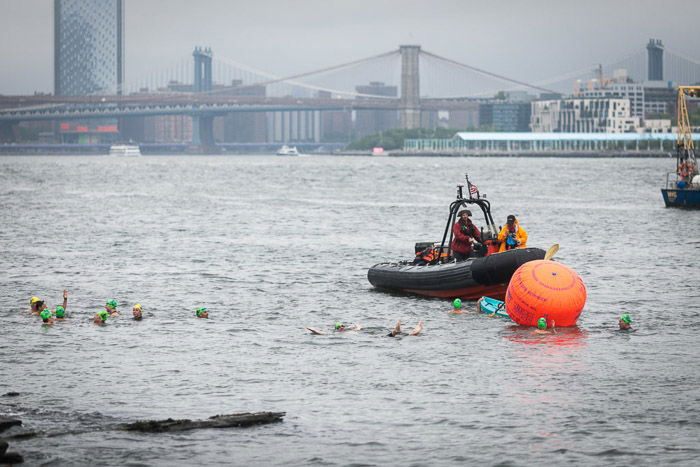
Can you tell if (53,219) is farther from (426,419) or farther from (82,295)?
(426,419)

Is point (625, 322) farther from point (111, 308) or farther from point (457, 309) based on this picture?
point (111, 308)

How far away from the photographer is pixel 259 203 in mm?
Answer: 76000

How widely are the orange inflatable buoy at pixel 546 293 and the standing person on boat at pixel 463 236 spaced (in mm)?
3151

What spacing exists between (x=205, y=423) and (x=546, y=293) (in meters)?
8.04

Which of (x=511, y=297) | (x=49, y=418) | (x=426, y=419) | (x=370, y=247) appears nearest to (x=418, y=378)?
(x=426, y=419)

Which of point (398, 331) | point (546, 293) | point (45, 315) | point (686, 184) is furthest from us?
point (686, 184)

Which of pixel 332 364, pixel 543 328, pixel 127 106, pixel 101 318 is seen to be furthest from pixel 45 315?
pixel 127 106

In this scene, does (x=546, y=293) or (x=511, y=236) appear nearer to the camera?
(x=546, y=293)

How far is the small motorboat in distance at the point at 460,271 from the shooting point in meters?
23.2

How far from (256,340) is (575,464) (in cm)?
900

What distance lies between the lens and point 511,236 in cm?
2411

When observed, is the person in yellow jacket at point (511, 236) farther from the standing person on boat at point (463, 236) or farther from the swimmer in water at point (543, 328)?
the swimmer in water at point (543, 328)

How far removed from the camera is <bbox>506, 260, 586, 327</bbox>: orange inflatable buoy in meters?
21.0

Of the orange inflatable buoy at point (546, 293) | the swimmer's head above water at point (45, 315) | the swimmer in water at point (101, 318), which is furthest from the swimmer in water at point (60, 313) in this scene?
the orange inflatable buoy at point (546, 293)
